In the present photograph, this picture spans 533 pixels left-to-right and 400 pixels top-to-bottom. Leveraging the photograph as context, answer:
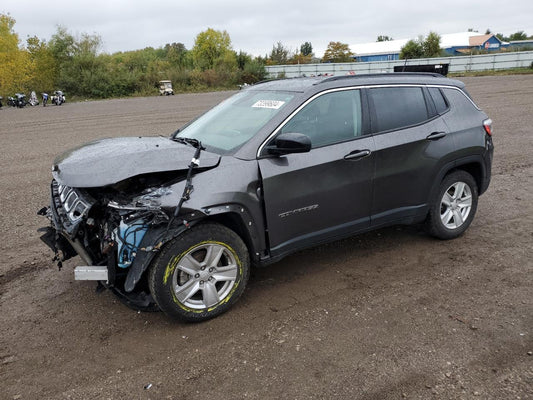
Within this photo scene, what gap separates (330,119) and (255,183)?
1.06m

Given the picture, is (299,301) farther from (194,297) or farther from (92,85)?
(92,85)

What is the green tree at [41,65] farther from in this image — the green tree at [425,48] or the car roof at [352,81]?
the car roof at [352,81]

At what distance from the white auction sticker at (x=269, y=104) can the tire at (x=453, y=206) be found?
2.06 meters

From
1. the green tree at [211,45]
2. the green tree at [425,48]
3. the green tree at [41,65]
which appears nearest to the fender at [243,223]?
the green tree at [41,65]

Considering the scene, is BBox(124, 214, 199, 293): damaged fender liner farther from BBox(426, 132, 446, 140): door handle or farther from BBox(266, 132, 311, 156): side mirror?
BBox(426, 132, 446, 140): door handle

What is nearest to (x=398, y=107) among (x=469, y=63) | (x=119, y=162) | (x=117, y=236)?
(x=119, y=162)

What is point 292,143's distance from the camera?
339cm

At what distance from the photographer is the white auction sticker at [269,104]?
154 inches

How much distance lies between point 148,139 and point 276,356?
93.6 inches

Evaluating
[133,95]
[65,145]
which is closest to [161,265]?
[65,145]

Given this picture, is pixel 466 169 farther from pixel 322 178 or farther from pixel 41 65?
pixel 41 65

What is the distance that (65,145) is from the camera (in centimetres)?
1266

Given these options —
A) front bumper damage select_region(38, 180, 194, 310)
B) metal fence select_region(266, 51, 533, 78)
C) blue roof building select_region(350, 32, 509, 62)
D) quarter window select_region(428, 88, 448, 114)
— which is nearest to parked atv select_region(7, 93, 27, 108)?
metal fence select_region(266, 51, 533, 78)

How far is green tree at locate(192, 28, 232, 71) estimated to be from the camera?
7112 cm
